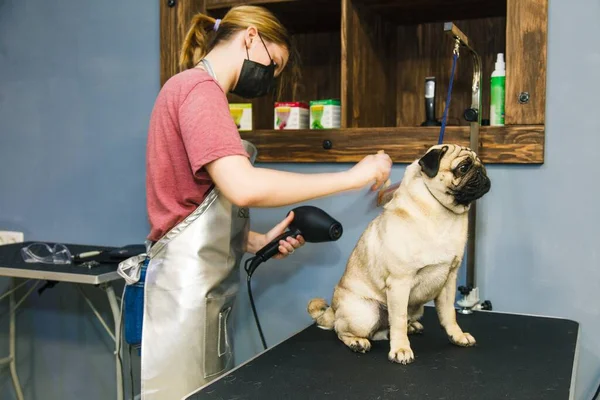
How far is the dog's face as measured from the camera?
1273 mm

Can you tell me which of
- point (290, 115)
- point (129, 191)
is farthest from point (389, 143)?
point (129, 191)

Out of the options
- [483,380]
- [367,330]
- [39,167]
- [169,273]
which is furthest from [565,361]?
[39,167]

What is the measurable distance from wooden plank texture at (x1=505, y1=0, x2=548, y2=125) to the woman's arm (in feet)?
1.69

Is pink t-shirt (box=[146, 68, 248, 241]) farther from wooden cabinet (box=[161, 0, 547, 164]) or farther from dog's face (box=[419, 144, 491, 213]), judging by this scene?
wooden cabinet (box=[161, 0, 547, 164])

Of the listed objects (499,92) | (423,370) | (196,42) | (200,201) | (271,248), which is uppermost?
(196,42)

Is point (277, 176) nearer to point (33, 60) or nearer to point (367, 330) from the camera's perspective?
point (367, 330)

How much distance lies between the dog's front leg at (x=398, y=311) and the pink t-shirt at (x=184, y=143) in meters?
0.41

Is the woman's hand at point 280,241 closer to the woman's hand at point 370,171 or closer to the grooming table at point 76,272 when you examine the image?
the woman's hand at point 370,171

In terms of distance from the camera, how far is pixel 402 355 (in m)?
1.25

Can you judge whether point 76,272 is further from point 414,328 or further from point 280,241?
point 414,328

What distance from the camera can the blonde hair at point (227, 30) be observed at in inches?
55.6

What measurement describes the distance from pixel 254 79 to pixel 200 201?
1.03ft

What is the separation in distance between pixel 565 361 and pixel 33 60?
1920 millimetres

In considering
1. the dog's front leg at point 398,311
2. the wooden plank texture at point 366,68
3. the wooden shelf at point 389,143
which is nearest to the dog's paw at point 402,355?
the dog's front leg at point 398,311
